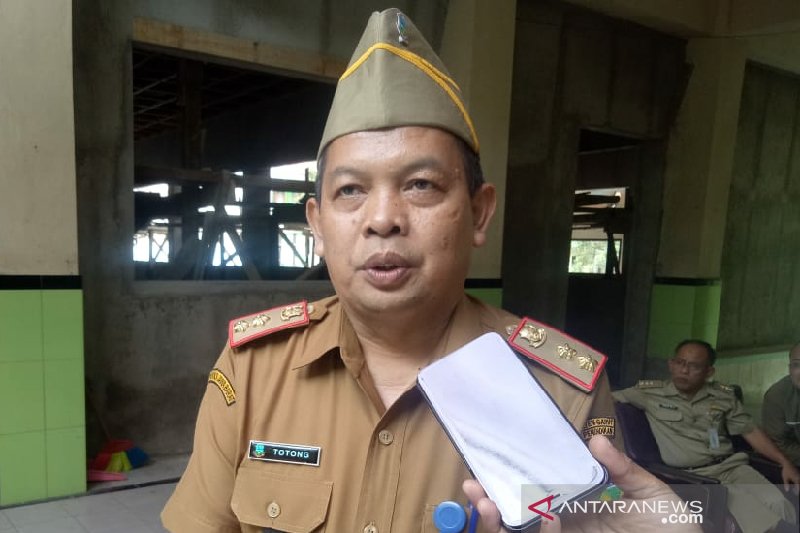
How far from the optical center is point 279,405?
977 millimetres

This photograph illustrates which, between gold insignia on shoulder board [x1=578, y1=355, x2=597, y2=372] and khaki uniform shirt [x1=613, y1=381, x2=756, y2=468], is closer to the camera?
gold insignia on shoulder board [x1=578, y1=355, x2=597, y2=372]

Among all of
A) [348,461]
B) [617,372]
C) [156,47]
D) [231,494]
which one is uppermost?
[156,47]

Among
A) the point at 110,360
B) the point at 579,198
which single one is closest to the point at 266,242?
the point at 110,360

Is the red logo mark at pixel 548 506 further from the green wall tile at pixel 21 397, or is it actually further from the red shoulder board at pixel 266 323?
the green wall tile at pixel 21 397

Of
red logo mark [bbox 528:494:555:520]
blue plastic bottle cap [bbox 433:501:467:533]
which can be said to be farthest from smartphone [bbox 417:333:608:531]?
blue plastic bottle cap [bbox 433:501:467:533]

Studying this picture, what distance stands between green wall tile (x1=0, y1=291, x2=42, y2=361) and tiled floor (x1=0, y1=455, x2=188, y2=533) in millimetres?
732

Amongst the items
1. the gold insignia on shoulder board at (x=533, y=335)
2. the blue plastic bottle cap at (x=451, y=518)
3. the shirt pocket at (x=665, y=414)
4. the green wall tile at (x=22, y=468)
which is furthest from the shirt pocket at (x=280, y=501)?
the shirt pocket at (x=665, y=414)

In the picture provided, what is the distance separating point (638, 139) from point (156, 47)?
15.6 ft

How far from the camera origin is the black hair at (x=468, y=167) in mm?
907

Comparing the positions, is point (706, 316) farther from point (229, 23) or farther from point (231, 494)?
point (231, 494)

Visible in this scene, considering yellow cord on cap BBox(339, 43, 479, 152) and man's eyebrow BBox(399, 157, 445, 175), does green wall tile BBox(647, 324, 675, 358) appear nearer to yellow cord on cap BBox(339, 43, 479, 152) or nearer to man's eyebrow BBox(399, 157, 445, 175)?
yellow cord on cap BBox(339, 43, 479, 152)

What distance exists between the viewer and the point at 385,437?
0.90 metres

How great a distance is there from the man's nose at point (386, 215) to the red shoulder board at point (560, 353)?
33cm

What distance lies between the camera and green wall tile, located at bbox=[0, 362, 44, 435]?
251 cm
